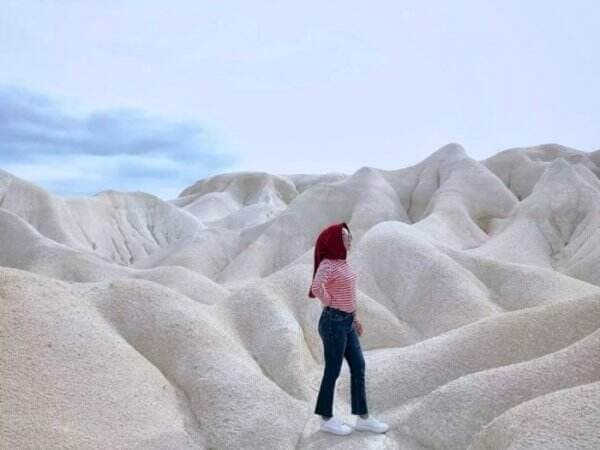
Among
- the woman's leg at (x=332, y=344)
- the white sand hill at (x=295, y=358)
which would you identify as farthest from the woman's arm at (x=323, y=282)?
the white sand hill at (x=295, y=358)

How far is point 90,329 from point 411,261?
999 cm

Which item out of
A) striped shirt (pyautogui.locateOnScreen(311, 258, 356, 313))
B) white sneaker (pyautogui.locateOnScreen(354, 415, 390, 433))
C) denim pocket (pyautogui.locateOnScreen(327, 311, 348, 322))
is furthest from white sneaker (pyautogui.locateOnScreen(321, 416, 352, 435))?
striped shirt (pyautogui.locateOnScreen(311, 258, 356, 313))

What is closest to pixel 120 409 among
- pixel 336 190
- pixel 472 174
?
pixel 336 190

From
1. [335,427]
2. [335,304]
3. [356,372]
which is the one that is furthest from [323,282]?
[335,427]

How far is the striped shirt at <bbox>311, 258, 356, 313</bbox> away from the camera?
23.2 feet

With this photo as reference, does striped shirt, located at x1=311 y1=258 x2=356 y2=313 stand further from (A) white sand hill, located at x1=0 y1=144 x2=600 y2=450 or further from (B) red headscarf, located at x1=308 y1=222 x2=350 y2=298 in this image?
(A) white sand hill, located at x1=0 y1=144 x2=600 y2=450

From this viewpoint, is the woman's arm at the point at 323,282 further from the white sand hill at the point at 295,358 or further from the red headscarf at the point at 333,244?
the white sand hill at the point at 295,358

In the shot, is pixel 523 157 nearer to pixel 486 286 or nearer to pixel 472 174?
pixel 472 174

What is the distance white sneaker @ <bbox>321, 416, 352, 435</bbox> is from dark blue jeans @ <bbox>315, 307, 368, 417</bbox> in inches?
3.8

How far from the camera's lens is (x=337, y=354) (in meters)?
7.14

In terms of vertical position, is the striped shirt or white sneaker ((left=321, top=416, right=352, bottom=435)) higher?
the striped shirt

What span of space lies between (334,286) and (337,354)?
30.0 inches

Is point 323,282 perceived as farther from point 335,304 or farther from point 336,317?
point 336,317

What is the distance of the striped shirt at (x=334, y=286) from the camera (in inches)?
278
